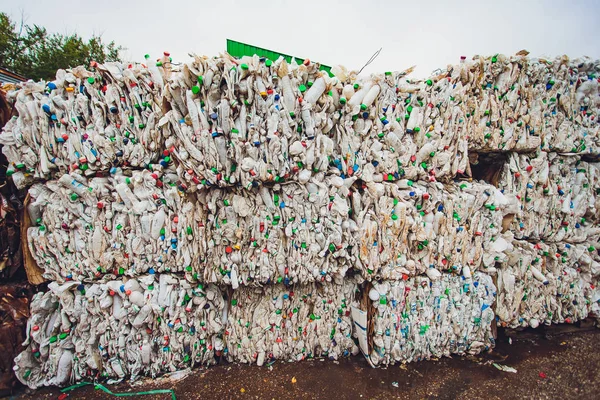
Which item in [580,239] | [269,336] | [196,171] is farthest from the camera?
[580,239]

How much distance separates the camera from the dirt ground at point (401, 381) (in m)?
1.91

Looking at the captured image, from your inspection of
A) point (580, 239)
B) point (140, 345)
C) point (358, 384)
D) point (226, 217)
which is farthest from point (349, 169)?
point (580, 239)

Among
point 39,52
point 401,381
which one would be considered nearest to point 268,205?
point 401,381

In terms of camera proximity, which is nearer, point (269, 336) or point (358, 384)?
point (358, 384)

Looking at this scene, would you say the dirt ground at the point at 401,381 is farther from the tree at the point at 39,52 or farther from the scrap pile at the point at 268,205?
the tree at the point at 39,52

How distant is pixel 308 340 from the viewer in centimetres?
225

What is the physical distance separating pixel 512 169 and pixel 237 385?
2927 mm

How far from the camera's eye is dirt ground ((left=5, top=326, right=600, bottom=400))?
191 centimetres

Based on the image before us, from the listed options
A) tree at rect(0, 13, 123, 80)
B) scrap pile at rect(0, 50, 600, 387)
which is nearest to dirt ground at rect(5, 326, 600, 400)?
scrap pile at rect(0, 50, 600, 387)

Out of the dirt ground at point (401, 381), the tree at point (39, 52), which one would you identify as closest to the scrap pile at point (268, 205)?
the dirt ground at point (401, 381)

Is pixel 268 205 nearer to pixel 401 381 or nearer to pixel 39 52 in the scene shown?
pixel 401 381

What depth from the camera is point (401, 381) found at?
203cm

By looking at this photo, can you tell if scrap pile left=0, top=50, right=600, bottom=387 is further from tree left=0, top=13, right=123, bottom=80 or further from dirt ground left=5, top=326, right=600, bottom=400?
tree left=0, top=13, right=123, bottom=80

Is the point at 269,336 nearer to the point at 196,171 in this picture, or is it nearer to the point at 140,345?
the point at 140,345
